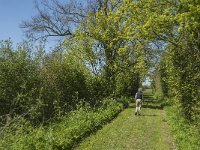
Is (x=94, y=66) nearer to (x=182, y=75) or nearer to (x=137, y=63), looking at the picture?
(x=137, y=63)

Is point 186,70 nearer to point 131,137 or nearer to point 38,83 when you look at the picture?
point 131,137

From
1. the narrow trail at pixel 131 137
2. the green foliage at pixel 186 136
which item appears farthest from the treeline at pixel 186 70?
the narrow trail at pixel 131 137

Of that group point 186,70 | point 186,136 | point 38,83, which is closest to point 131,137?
point 186,136

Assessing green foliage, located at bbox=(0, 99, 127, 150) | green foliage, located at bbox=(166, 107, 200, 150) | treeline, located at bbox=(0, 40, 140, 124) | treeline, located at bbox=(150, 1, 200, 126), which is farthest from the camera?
treeline, located at bbox=(0, 40, 140, 124)

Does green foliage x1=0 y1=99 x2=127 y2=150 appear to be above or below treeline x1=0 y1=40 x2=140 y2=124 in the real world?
below

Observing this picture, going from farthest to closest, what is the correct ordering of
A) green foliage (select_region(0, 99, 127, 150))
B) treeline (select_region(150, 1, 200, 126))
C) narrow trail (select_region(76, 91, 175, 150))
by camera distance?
treeline (select_region(150, 1, 200, 126))
narrow trail (select_region(76, 91, 175, 150))
green foliage (select_region(0, 99, 127, 150))

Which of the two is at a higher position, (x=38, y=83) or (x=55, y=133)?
(x=38, y=83)

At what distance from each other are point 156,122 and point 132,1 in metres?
8.81

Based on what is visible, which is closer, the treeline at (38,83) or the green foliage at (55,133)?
the green foliage at (55,133)

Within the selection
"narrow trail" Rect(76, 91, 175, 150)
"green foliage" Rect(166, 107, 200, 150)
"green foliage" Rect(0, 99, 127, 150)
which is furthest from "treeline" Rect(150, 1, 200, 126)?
"green foliage" Rect(0, 99, 127, 150)

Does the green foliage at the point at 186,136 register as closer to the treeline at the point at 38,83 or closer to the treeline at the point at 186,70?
the treeline at the point at 186,70

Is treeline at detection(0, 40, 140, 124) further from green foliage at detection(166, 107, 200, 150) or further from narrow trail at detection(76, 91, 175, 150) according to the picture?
green foliage at detection(166, 107, 200, 150)

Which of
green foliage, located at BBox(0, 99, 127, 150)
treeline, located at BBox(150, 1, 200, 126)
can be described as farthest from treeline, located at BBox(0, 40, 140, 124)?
treeline, located at BBox(150, 1, 200, 126)

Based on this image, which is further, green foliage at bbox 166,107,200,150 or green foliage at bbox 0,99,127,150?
green foliage at bbox 166,107,200,150
